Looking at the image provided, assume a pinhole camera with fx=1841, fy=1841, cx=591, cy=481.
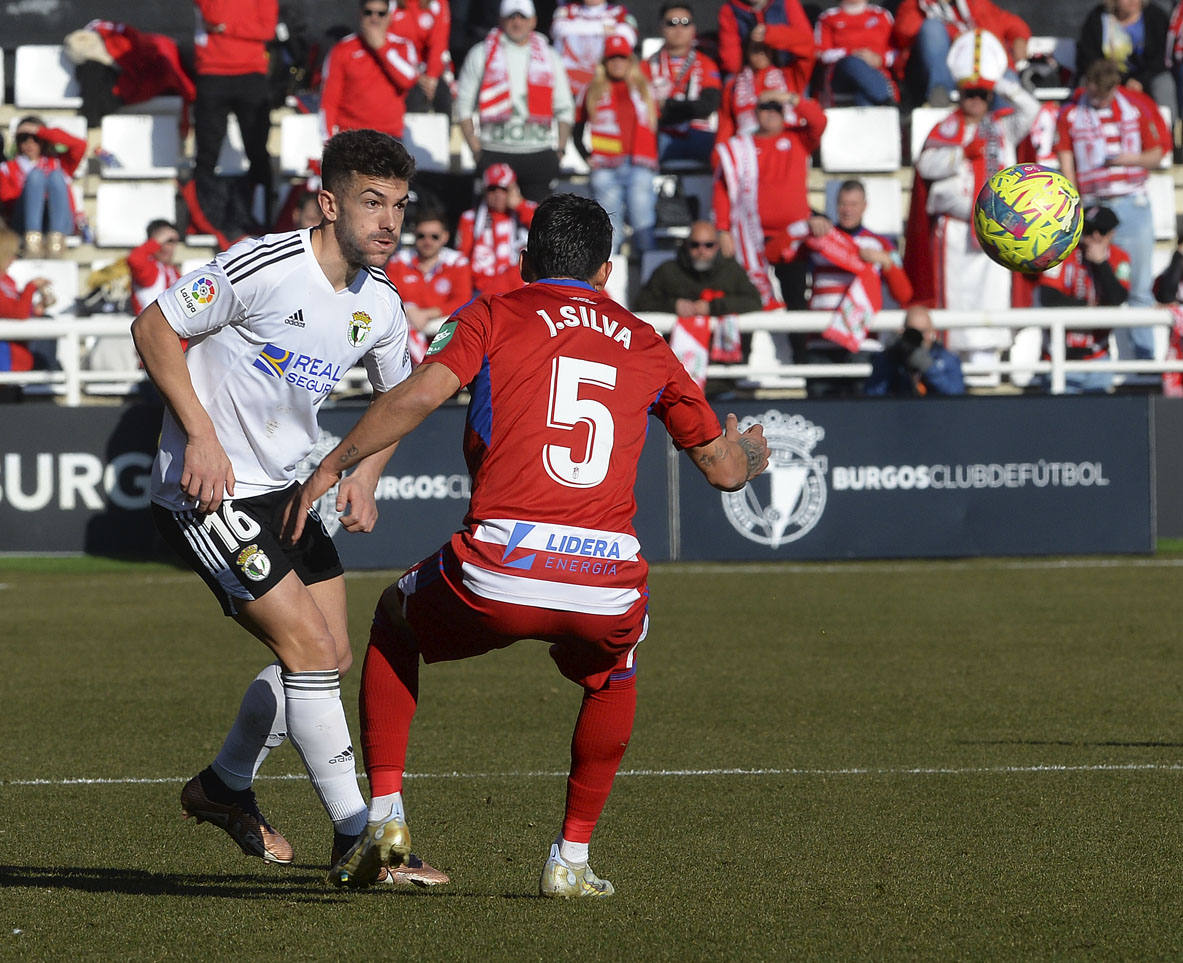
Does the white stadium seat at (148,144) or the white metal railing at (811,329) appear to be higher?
the white stadium seat at (148,144)

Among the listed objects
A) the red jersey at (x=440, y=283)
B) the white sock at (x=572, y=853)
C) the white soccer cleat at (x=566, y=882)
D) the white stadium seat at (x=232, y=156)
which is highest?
the white stadium seat at (x=232, y=156)

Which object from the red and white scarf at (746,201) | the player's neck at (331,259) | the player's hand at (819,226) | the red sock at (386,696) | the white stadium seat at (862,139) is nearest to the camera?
the red sock at (386,696)

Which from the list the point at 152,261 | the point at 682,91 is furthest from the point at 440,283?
the point at 682,91

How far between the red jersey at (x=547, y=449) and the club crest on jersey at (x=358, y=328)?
697mm

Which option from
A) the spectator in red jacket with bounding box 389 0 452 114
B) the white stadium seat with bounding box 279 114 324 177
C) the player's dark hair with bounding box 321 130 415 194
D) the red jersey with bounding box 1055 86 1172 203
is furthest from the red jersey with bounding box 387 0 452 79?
the player's dark hair with bounding box 321 130 415 194

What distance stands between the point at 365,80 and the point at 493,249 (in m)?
2.46

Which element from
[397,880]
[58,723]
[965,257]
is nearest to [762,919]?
[397,880]

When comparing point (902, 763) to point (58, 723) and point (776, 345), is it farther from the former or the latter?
point (776, 345)

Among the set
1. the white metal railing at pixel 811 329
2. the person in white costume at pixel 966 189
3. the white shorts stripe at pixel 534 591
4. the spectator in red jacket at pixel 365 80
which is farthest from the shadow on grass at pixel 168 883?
the spectator in red jacket at pixel 365 80

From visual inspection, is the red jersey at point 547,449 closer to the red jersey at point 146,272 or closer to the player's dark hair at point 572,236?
the player's dark hair at point 572,236

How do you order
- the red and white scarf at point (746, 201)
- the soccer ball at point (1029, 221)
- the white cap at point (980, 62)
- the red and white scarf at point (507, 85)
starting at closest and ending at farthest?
the soccer ball at point (1029, 221), the white cap at point (980, 62), the red and white scarf at point (746, 201), the red and white scarf at point (507, 85)

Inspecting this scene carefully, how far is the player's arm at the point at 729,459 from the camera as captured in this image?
17.5ft

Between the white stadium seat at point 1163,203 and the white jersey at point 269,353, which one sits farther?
the white stadium seat at point 1163,203

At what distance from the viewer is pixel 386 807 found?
16.4 ft
